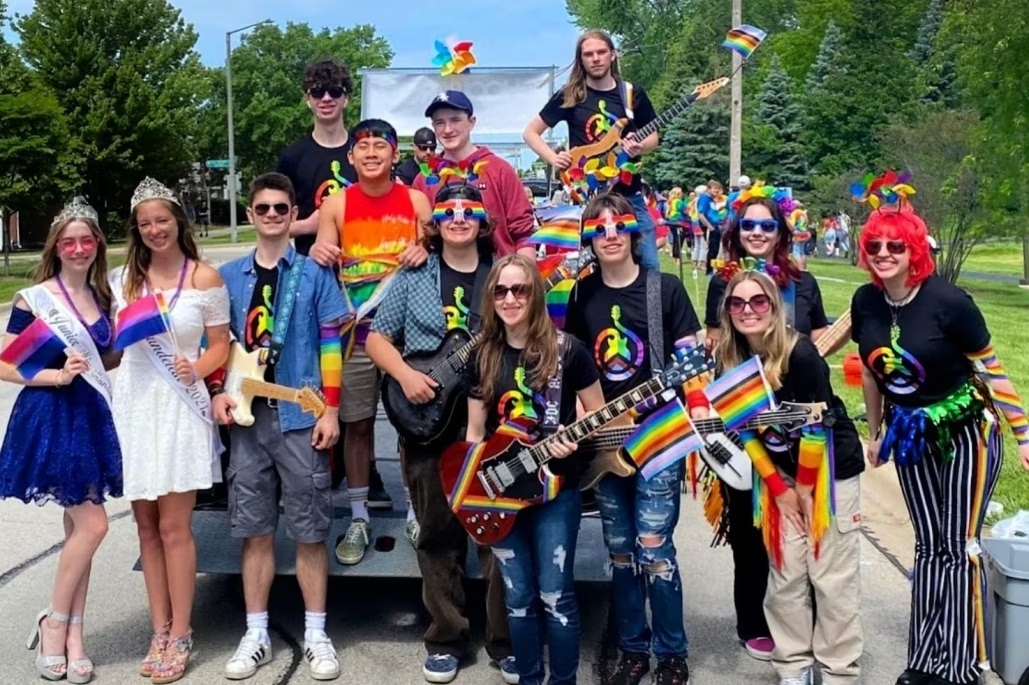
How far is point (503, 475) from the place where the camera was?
3.66 meters

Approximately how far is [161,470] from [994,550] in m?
3.29

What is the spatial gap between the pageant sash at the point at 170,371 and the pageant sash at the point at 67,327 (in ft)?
0.79

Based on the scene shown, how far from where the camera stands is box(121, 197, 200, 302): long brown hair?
4.09 meters

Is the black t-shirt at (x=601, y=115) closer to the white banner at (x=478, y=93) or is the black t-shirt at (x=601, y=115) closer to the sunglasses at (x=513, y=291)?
the sunglasses at (x=513, y=291)

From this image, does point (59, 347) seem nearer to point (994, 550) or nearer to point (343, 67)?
point (343, 67)

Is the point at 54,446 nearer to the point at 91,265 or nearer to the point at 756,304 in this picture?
the point at 91,265

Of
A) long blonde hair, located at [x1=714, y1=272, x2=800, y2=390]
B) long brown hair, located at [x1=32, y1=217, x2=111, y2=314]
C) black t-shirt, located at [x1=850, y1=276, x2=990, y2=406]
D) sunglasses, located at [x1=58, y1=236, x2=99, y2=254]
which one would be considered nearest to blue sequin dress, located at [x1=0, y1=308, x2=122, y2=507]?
long brown hair, located at [x1=32, y1=217, x2=111, y2=314]

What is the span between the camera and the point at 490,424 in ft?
12.4

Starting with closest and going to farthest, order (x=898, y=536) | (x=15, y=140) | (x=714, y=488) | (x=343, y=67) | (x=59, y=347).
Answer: (x=59, y=347), (x=714, y=488), (x=343, y=67), (x=898, y=536), (x=15, y=140)

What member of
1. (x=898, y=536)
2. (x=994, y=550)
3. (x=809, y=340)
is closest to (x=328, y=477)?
(x=809, y=340)

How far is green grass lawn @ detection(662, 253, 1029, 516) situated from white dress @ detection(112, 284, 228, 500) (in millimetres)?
4379

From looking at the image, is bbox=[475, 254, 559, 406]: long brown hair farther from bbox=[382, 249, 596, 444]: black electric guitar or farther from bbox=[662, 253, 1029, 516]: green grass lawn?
bbox=[662, 253, 1029, 516]: green grass lawn

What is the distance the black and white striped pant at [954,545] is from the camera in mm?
3773

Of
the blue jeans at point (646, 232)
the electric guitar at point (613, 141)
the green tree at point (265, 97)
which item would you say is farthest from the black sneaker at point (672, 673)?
the green tree at point (265, 97)
